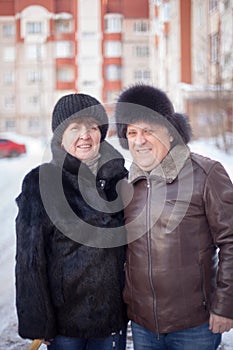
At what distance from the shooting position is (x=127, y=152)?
1.85 m

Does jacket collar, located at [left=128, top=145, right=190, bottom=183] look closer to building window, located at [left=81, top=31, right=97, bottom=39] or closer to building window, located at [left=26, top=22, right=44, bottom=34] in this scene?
building window, located at [left=81, top=31, right=97, bottom=39]

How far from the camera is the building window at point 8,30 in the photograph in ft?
85.5

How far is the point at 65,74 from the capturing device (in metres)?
26.4

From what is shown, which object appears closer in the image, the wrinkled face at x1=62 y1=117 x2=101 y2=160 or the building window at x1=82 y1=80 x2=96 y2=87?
the wrinkled face at x1=62 y1=117 x2=101 y2=160

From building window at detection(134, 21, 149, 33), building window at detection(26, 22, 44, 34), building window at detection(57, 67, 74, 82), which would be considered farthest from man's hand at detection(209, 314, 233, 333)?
building window at detection(134, 21, 149, 33)

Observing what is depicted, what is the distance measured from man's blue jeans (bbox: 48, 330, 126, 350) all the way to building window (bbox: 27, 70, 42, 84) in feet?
84.0

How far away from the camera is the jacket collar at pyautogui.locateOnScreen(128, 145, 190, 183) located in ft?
5.41

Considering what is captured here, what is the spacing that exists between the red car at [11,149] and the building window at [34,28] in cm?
948

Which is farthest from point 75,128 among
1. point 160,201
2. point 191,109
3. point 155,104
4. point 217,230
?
point 191,109

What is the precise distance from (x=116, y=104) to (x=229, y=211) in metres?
0.60

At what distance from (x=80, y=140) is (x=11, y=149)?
16452 mm

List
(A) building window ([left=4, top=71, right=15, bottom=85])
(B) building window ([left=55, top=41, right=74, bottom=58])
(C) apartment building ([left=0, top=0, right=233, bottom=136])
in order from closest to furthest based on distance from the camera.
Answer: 1. (C) apartment building ([left=0, top=0, right=233, bottom=136])
2. (B) building window ([left=55, top=41, right=74, bottom=58])
3. (A) building window ([left=4, top=71, right=15, bottom=85])

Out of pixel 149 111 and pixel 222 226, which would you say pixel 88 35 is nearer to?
pixel 149 111

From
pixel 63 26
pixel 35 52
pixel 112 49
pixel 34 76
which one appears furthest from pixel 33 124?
pixel 112 49
